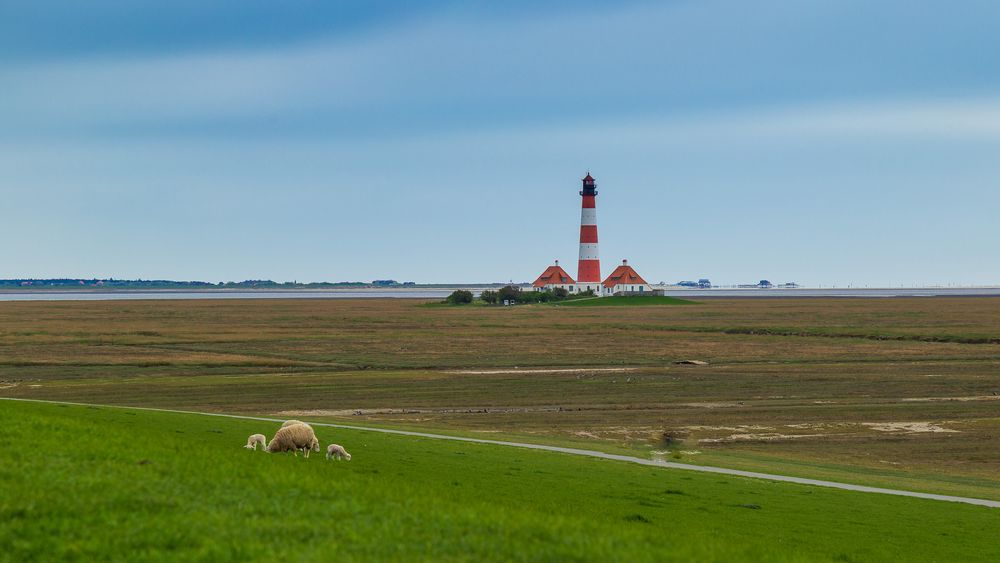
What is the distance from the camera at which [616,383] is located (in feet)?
184

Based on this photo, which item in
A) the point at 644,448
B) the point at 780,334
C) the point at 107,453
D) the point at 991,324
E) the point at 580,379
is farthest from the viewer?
the point at 991,324

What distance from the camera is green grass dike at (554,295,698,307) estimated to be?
161000mm

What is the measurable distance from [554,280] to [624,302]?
25.3 meters

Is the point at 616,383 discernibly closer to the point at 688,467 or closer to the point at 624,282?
the point at 688,467

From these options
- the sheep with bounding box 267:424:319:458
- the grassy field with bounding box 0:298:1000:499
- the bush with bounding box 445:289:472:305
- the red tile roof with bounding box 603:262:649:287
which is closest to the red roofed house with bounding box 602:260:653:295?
the red tile roof with bounding box 603:262:649:287

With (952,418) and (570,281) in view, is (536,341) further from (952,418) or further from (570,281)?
(570,281)

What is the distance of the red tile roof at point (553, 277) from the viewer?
18812 centimetres

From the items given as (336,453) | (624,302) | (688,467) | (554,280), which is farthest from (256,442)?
(554,280)

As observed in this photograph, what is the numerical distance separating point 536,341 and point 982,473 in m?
53.5

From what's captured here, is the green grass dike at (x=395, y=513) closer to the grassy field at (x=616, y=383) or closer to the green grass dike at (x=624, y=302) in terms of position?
the grassy field at (x=616, y=383)

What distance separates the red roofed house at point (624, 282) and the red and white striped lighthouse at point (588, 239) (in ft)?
24.1

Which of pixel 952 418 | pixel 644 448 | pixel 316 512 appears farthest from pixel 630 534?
pixel 952 418

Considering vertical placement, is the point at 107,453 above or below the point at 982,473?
above

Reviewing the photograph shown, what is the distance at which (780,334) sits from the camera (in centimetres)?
9362
